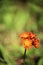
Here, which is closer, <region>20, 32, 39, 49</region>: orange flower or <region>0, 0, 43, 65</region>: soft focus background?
<region>20, 32, 39, 49</region>: orange flower

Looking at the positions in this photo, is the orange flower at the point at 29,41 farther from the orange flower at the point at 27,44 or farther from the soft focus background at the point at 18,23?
the soft focus background at the point at 18,23

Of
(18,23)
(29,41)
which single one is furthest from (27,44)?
(18,23)

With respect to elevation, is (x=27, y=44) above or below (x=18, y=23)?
above

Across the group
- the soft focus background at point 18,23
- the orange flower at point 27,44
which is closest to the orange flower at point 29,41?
the orange flower at point 27,44

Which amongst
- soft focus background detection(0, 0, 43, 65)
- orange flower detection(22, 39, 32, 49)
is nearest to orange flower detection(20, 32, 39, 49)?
orange flower detection(22, 39, 32, 49)

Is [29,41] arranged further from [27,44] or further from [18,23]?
[18,23]

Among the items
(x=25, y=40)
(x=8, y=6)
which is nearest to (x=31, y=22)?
(x=8, y=6)

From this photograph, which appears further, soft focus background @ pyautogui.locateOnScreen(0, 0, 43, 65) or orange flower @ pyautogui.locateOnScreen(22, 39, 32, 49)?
soft focus background @ pyautogui.locateOnScreen(0, 0, 43, 65)

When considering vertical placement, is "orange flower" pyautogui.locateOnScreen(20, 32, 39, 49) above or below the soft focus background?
above

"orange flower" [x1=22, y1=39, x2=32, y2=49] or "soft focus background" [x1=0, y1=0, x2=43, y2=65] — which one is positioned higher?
"orange flower" [x1=22, y1=39, x2=32, y2=49]

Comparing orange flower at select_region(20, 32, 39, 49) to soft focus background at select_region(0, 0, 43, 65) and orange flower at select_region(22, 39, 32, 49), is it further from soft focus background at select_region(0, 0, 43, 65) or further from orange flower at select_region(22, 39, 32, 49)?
soft focus background at select_region(0, 0, 43, 65)
